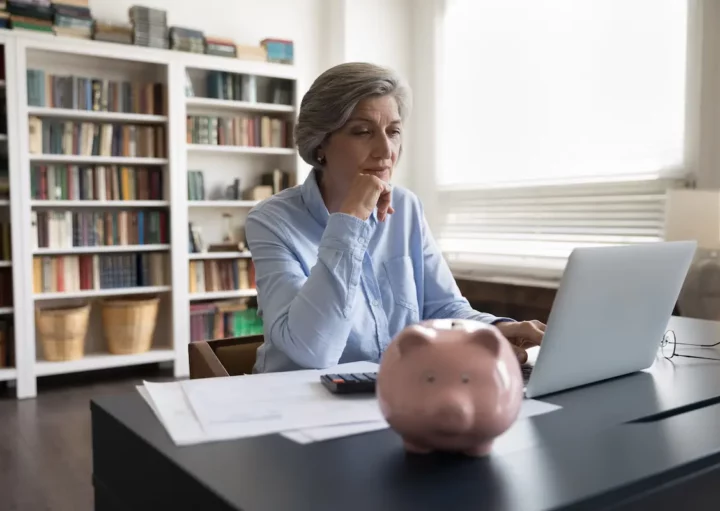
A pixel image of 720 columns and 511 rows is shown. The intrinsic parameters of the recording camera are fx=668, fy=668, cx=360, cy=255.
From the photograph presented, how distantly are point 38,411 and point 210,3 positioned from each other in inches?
108

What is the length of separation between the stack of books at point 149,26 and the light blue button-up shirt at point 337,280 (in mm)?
2892

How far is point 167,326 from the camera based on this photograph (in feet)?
14.2

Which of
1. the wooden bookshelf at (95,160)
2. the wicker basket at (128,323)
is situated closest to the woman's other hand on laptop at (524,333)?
the wicker basket at (128,323)

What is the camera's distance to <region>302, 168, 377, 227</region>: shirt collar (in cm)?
149

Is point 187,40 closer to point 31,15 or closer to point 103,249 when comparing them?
point 31,15

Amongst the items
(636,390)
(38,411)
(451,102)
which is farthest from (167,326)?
(636,390)

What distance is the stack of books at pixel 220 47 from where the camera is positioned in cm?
418

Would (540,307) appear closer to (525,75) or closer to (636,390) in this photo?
(525,75)

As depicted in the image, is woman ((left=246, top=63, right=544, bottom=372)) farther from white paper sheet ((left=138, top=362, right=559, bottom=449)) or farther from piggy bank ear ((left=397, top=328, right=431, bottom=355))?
piggy bank ear ((left=397, top=328, right=431, bottom=355))

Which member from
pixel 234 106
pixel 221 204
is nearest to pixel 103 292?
pixel 221 204

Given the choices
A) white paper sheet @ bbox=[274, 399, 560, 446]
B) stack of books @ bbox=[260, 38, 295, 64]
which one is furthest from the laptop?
stack of books @ bbox=[260, 38, 295, 64]

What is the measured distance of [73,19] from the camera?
3.79m

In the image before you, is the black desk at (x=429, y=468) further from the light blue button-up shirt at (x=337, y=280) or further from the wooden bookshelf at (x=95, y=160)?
the wooden bookshelf at (x=95, y=160)

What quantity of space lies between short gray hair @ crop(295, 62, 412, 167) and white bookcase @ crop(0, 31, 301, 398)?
277 centimetres
